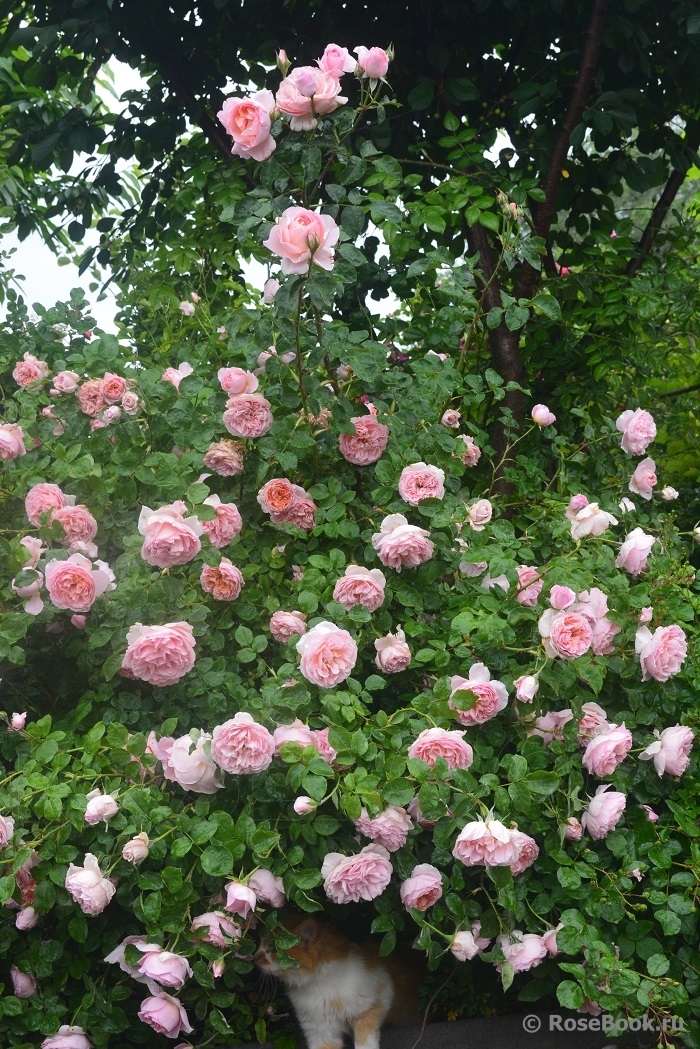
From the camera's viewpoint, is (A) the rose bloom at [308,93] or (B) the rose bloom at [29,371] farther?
Result: (B) the rose bloom at [29,371]

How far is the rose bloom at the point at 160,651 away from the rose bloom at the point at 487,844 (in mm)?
626

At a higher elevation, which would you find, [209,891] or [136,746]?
[136,746]

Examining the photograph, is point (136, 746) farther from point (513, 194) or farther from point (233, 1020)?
point (513, 194)

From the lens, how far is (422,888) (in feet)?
6.56

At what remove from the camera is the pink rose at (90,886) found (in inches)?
75.0

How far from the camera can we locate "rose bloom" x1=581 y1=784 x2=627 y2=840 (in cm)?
208

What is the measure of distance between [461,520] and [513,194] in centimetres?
114

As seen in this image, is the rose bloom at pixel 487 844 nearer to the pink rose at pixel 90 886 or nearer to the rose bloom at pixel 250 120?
the pink rose at pixel 90 886

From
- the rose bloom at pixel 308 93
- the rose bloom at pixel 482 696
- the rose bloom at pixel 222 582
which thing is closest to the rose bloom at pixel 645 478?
the rose bloom at pixel 482 696

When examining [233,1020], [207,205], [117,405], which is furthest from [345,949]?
[207,205]

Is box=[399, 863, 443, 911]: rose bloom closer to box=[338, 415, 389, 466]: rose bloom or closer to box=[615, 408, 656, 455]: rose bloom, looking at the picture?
box=[338, 415, 389, 466]: rose bloom

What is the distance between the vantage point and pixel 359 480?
8.99 feet

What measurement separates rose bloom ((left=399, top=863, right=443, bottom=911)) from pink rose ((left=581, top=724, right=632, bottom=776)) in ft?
1.27

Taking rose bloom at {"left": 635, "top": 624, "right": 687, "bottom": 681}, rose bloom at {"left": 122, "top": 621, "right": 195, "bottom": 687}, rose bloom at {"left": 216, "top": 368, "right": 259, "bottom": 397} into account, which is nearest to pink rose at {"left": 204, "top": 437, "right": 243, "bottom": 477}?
rose bloom at {"left": 216, "top": 368, "right": 259, "bottom": 397}
